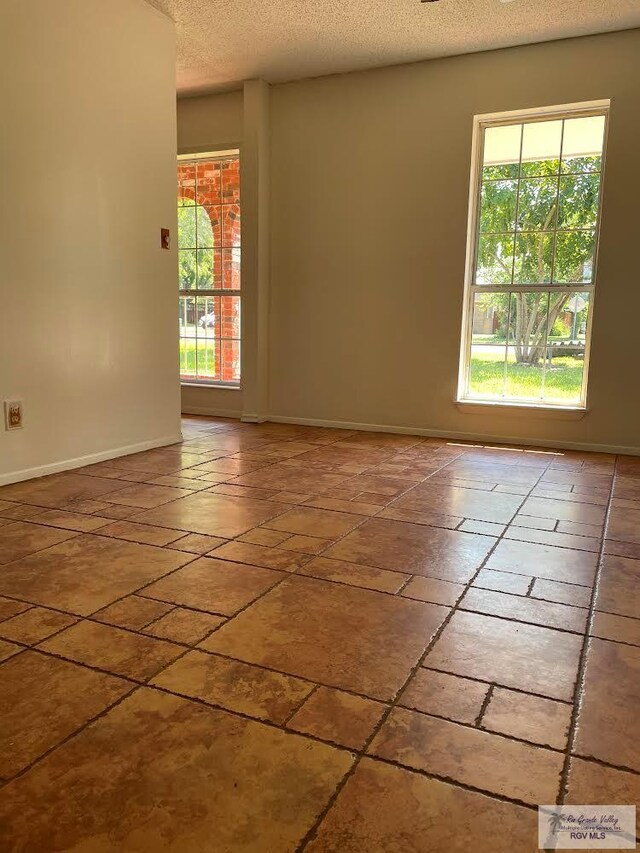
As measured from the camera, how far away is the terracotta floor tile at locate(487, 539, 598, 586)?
86.4 inches

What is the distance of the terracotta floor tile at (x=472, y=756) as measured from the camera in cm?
115

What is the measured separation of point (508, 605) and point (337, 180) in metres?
4.24

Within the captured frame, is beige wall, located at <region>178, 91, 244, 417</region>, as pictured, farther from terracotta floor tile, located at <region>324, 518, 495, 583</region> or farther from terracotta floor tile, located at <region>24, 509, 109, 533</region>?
terracotta floor tile, located at <region>324, 518, 495, 583</region>

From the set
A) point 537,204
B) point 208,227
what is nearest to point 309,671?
point 537,204

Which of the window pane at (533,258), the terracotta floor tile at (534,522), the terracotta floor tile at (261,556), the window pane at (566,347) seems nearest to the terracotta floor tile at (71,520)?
the terracotta floor tile at (261,556)

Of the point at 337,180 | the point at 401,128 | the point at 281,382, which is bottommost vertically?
the point at 281,382

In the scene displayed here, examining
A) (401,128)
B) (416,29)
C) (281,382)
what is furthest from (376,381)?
(416,29)

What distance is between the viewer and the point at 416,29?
4297mm

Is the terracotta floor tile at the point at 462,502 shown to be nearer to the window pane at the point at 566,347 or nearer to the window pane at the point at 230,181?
the window pane at the point at 566,347

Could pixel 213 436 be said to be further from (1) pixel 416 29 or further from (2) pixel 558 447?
(1) pixel 416 29

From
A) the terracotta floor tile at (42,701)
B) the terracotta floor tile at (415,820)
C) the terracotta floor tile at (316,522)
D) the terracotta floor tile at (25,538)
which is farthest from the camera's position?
the terracotta floor tile at (316,522)

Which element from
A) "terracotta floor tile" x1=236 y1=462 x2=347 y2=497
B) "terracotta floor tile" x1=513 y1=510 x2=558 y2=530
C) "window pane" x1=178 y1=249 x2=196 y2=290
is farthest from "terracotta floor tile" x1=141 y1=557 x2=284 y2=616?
"window pane" x1=178 y1=249 x2=196 y2=290

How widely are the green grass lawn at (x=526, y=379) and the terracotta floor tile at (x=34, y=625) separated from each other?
154 inches

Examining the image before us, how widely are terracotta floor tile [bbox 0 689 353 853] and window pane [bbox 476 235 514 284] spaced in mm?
4255
